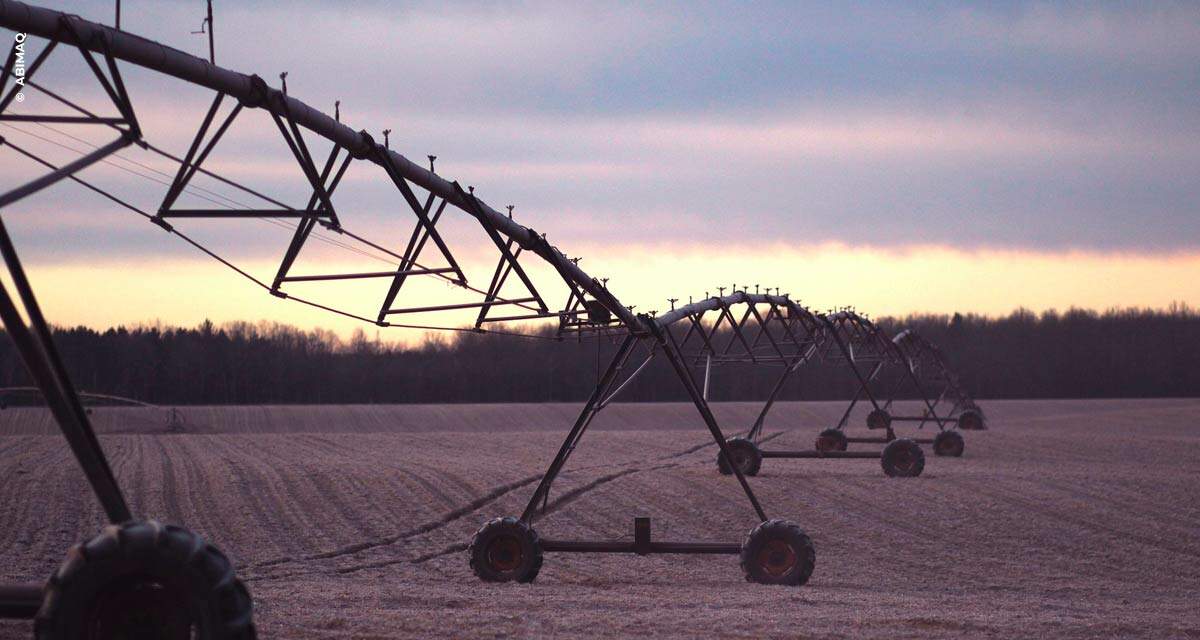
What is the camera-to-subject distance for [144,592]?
6828 millimetres

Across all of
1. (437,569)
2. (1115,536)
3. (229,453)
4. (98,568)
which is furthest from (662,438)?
(98,568)

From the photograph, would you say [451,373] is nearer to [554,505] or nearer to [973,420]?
[973,420]

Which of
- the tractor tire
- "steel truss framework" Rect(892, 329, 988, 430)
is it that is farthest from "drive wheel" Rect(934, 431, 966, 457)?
the tractor tire

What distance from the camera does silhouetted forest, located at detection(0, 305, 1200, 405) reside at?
96.8 m

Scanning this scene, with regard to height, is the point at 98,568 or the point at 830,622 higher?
the point at 98,568

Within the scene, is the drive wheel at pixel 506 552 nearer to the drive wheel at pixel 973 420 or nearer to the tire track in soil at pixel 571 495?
the tire track in soil at pixel 571 495

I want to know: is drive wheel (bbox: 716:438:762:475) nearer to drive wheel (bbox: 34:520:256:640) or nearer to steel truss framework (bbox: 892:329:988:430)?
steel truss framework (bbox: 892:329:988:430)

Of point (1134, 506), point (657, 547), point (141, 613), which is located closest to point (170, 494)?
point (657, 547)

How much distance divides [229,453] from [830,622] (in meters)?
29.3

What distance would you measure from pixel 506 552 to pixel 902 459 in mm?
17870

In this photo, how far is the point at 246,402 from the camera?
98.0 meters

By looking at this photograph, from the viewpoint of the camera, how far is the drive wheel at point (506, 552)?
15664mm

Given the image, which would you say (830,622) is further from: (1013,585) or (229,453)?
(229,453)

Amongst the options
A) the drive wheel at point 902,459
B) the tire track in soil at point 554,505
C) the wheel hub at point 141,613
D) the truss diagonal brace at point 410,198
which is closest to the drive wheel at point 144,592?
the wheel hub at point 141,613
